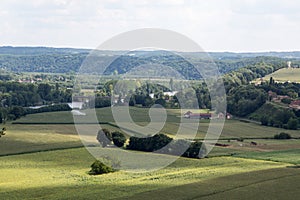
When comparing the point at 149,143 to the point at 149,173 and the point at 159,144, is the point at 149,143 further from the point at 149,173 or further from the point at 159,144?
the point at 149,173

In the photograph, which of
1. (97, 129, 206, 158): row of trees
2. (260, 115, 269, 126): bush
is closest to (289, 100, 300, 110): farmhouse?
(260, 115, 269, 126): bush

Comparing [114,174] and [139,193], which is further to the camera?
[114,174]

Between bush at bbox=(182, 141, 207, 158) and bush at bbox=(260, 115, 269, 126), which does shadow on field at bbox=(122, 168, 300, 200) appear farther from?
bush at bbox=(260, 115, 269, 126)

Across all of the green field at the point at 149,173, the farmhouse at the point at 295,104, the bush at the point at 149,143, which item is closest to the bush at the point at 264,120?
the farmhouse at the point at 295,104

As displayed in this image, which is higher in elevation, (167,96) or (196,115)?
(167,96)

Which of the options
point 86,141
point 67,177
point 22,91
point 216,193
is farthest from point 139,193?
point 22,91

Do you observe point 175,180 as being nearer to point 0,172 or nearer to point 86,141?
point 0,172

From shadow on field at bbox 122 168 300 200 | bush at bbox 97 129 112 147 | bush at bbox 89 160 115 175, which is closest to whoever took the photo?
shadow on field at bbox 122 168 300 200

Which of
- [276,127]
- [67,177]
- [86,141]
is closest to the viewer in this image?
[67,177]

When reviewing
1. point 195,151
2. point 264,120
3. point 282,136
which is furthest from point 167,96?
point 195,151
